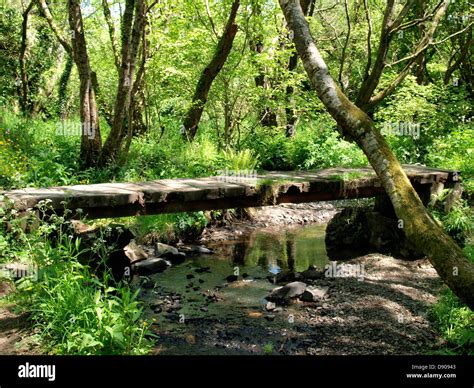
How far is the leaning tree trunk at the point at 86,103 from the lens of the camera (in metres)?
9.48

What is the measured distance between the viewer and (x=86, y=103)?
1012 centimetres

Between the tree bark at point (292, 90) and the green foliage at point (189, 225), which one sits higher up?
the tree bark at point (292, 90)

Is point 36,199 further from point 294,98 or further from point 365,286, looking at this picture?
point 294,98

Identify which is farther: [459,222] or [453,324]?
[459,222]

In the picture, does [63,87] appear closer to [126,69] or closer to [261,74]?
[261,74]

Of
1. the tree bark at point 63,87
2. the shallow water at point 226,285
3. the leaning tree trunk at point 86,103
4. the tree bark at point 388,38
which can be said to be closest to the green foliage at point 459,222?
the shallow water at point 226,285

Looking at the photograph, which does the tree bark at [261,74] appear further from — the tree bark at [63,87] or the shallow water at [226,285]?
the tree bark at [63,87]

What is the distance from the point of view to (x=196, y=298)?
7.45 m
